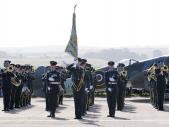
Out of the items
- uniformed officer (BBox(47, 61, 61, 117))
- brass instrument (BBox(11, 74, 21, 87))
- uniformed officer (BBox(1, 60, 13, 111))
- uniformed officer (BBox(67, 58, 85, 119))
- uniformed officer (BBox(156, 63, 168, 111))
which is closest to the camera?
uniformed officer (BBox(67, 58, 85, 119))

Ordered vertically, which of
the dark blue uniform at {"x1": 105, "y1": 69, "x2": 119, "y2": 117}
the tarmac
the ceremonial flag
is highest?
the ceremonial flag

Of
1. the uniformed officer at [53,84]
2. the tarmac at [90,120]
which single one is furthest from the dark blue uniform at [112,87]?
the uniformed officer at [53,84]

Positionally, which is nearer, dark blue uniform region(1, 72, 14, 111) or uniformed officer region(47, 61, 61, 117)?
uniformed officer region(47, 61, 61, 117)

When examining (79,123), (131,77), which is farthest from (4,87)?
(131,77)

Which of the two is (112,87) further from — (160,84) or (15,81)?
(15,81)

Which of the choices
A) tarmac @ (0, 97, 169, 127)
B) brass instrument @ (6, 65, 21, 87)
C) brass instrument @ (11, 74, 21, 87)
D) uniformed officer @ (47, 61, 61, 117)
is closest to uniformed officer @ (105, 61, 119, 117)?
tarmac @ (0, 97, 169, 127)

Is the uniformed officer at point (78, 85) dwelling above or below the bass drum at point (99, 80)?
below

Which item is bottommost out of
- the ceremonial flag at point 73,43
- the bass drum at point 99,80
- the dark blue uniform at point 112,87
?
the dark blue uniform at point 112,87

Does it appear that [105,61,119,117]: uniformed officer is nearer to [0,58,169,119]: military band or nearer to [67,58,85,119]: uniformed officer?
[0,58,169,119]: military band

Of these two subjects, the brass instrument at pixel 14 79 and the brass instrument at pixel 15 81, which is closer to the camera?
the brass instrument at pixel 14 79

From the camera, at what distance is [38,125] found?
667 inches

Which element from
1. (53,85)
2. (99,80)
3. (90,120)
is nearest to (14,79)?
(53,85)

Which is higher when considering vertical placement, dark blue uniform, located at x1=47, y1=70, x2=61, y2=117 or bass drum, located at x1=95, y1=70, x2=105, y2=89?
bass drum, located at x1=95, y1=70, x2=105, y2=89

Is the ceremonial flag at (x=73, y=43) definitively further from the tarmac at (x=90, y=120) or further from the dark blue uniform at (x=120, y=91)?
the tarmac at (x=90, y=120)
